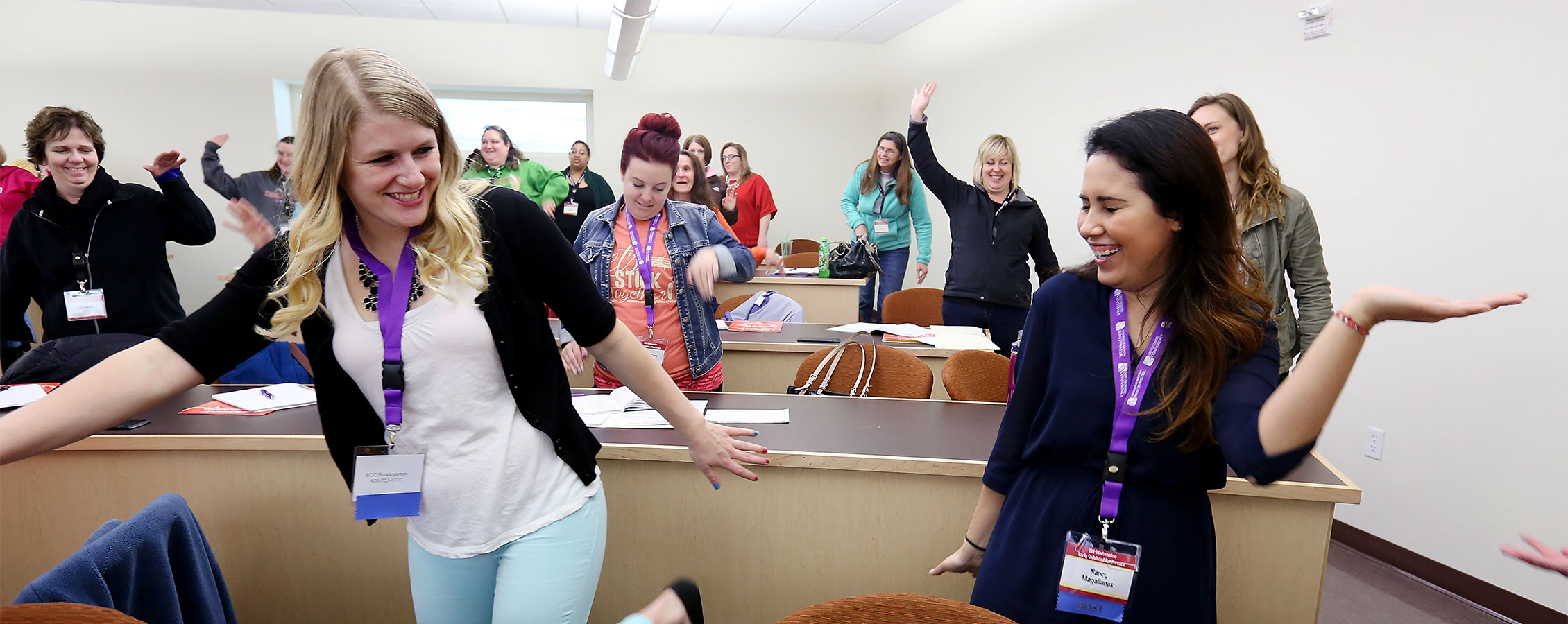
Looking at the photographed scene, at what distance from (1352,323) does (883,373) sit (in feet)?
5.14

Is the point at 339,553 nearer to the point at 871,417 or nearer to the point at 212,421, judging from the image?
the point at 212,421

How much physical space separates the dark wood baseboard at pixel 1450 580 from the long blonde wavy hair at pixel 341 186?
3.42 meters

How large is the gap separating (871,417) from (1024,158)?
4.41m

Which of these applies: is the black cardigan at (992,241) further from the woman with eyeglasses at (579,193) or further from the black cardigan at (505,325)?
the woman with eyeglasses at (579,193)

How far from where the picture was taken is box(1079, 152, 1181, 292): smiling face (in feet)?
3.53

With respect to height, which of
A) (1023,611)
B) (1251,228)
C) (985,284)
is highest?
(1251,228)

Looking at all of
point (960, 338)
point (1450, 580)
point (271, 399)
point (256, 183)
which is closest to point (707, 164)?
point (960, 338)

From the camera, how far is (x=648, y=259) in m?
2.29

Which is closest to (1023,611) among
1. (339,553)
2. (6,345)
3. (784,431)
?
(784,431)

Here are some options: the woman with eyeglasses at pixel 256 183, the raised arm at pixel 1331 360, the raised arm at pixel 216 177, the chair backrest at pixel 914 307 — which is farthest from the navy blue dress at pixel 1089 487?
the raised arm at pixel 216 177

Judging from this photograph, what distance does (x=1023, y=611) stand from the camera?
115 centimetres

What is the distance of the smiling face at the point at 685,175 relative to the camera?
4.37 metres

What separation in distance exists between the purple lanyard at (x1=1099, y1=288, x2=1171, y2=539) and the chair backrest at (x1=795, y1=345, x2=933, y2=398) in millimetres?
1136

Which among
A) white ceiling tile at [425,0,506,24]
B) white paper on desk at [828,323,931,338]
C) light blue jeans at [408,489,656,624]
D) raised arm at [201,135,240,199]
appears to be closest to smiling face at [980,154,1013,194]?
white paper on desk at [828,323,931,338]
